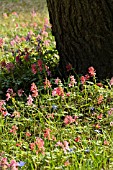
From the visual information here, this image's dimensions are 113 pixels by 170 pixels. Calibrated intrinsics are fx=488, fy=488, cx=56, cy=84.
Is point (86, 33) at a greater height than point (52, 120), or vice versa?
point (86, 33)

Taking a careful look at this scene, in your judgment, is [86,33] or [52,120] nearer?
[52,120]

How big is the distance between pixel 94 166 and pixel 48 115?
0.95 meters

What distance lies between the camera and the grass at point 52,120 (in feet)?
11.8

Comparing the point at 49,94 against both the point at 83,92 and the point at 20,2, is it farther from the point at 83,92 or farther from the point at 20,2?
the point at 20,2

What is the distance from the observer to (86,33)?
4.93 m

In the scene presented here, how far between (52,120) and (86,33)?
3.50 feet

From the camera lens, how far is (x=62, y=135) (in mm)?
3979

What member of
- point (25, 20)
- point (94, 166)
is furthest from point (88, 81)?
point (25, 20)

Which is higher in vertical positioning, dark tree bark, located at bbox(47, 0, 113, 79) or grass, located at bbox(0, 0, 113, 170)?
dark tree bark, located at bbox(47, 0, 113, 79)

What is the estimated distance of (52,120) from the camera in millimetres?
4359

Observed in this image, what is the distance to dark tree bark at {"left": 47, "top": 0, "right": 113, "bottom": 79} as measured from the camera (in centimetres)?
484

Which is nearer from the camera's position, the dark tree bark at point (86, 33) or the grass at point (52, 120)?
the grass at point (52, 120)

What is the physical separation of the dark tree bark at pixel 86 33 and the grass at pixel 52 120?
7.6 inches

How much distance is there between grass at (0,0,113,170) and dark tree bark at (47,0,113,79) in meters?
0.19
